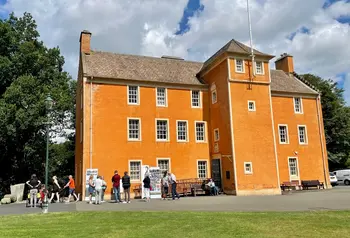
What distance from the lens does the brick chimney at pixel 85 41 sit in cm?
3053

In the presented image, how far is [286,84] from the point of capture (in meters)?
35.2

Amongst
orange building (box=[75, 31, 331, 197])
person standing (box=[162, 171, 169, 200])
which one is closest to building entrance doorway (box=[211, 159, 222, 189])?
orange building (box=[75, 31, 331, 197])

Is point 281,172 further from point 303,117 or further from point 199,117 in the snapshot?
point 199,117

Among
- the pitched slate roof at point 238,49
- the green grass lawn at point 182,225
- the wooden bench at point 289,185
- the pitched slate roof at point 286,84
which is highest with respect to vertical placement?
the pitched slate roof at point 238,49

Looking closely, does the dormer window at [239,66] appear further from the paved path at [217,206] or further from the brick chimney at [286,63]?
the paved path at [217,206]

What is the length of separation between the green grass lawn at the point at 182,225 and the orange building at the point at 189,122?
1296 centimetres

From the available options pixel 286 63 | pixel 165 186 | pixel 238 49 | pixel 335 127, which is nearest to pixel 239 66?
pixel 238 49

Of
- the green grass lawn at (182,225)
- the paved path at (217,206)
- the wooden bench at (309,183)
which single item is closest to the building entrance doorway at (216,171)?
the wooden bench at (309,183)

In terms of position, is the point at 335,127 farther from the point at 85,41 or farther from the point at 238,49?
the point at 85,41

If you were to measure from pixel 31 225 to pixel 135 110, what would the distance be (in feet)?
56.2

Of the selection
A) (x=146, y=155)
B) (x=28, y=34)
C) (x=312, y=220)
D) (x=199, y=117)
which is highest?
(x=28, y=34)

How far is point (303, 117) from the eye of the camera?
3425 centimetres

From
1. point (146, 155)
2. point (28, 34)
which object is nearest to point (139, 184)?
point (146, 155)

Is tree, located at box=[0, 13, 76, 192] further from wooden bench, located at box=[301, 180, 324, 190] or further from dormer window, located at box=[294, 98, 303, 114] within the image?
wooden bench, located at box=[301, 180, 324, 190]
